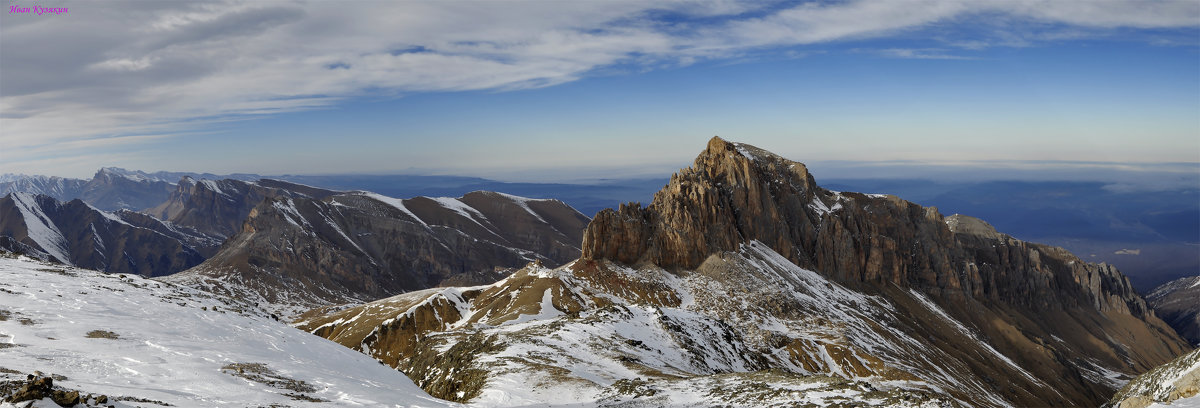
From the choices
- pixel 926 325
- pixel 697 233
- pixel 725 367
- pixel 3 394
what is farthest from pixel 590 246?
pixel 3 394

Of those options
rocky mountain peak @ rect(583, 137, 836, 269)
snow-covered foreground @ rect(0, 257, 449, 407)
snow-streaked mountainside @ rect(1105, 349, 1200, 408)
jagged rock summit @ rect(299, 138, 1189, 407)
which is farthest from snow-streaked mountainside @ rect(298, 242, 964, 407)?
snow-covered foreground @ rect(0, 257, 449, 407)

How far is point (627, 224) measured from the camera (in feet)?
493

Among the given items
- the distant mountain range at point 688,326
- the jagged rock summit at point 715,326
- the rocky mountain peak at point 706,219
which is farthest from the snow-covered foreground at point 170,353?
the rocky mountain peak at point 706,219

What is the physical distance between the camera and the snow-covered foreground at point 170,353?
26719mm

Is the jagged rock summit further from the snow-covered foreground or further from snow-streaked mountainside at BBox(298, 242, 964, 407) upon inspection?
the snow-covered foreground

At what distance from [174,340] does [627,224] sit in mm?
119417

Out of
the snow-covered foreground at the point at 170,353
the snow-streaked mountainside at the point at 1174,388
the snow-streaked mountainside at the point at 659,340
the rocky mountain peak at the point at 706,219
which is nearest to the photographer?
the snow-covered foreground at the point at 170,353

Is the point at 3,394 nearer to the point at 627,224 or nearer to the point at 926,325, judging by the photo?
the point at 627,224

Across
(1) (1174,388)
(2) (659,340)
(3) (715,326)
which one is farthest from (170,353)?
(3) (715,326)

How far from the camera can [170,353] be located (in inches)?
1261

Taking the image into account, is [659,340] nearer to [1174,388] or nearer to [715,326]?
[715,326]

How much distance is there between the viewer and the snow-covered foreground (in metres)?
26.7

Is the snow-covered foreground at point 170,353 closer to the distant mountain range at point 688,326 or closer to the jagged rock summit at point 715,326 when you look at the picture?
the distant mountain range at point 688,326

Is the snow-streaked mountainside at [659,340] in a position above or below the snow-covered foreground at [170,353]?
below
